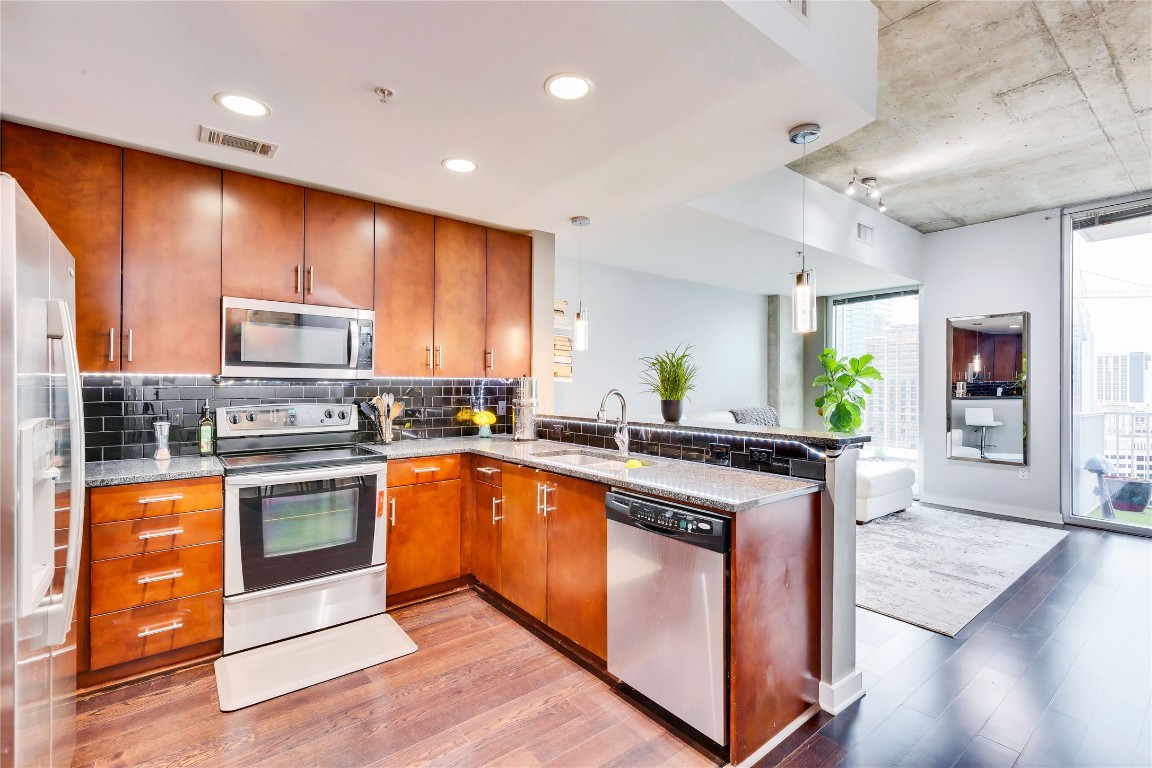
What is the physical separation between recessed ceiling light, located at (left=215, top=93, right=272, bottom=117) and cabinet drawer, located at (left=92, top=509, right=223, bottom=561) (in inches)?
71.7

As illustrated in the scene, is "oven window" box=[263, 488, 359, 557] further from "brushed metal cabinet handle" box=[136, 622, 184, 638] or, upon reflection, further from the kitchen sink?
the kitchen sink

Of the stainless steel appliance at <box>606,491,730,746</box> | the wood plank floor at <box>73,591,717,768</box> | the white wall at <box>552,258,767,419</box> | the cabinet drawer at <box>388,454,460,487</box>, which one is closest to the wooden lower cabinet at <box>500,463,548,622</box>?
the wood plank floor at <box>73,591,717,768</box>

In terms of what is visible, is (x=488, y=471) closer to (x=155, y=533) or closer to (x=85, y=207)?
(x=155, y=533)

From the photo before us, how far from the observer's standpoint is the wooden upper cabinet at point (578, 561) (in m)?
2.35

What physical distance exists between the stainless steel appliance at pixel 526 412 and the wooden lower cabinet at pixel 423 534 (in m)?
0.68

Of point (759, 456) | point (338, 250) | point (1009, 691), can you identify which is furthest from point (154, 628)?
point (1009, 691)

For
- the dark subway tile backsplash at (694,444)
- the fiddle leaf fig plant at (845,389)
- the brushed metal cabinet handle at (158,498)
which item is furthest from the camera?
the fiddle leaf fig plant at (845,389)

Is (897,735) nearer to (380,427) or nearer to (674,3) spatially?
(674,3)

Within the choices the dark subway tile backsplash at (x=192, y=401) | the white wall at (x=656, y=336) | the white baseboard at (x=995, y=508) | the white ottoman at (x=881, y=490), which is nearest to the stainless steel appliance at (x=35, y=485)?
the dark subway tile backsplash at (x=192, y=401)

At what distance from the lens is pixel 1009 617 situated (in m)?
3.02

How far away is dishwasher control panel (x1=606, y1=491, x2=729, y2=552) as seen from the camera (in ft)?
5.91

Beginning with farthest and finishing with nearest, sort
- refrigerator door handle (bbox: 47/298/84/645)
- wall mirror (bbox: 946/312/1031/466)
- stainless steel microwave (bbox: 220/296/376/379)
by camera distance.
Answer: wall mirror (bbox: 946/312/1031/466)
stainless steel microwave (bbox: 220/296/376/379)
refrigerator door handle (bbox: 47/298/84/645)

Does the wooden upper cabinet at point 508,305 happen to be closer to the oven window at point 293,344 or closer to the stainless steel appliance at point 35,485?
the oven window at point 293,344

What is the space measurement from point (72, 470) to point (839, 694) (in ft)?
9.32
